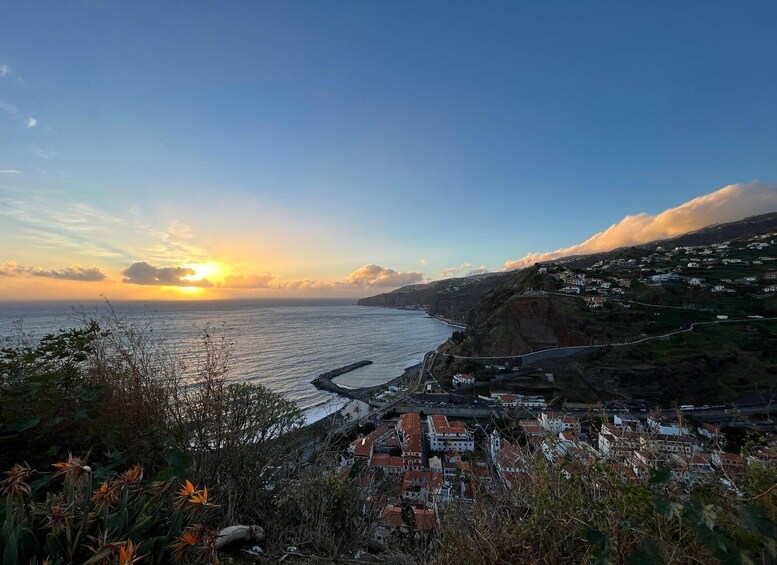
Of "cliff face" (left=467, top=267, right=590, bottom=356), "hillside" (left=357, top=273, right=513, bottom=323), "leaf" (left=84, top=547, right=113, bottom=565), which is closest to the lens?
"leaf" (left=84, top=547, right=113, bottom=565)

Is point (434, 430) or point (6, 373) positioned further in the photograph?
point (434, 430)

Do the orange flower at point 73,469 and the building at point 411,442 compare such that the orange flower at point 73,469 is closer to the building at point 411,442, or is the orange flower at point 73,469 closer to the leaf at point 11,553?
the leaf at point 11,553

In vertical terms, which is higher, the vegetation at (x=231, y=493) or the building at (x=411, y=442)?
the vegetation at (x=231, y=493)

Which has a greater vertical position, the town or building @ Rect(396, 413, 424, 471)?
the town

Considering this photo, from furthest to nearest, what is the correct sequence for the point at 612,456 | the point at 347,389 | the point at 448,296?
the point at 448,296
the point at 347,389
the point at 612,456

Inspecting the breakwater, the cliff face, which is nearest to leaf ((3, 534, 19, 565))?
the breakwater

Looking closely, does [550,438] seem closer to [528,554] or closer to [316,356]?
[528,554]

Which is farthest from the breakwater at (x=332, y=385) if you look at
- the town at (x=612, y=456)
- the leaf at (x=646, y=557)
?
the leaf at (x=646, y=557)

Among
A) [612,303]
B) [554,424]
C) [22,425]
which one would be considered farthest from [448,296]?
[22,425]

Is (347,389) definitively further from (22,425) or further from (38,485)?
(38,485)

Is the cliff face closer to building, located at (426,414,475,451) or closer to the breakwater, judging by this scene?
the breakwater

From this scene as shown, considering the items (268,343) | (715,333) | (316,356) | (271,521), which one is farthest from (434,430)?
(715,333)
